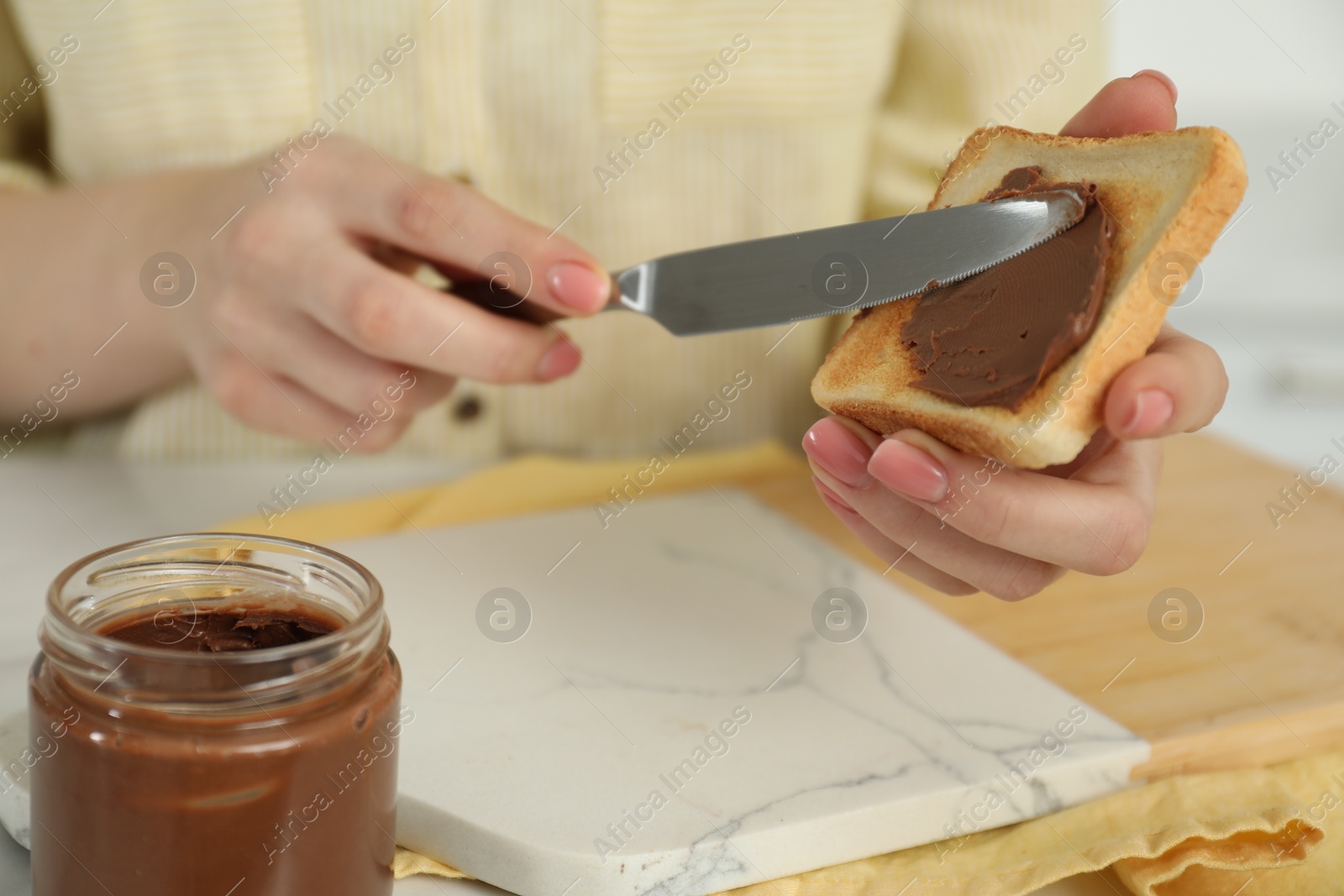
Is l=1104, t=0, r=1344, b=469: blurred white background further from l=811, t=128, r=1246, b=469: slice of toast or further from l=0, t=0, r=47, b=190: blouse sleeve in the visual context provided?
l=0, t=0, r=47, b=190: blouse sleeve

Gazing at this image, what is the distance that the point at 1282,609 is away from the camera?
1307mm

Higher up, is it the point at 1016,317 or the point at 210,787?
the point at 1016,317

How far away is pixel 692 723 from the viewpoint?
3.36 feet

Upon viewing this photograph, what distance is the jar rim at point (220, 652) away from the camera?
62 cm

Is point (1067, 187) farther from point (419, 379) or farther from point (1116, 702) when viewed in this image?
point (419, 379)

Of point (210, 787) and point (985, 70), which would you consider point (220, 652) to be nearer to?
point (210, 787)

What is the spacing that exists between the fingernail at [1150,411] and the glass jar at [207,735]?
1.85 ft

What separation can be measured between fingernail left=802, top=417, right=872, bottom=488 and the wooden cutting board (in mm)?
374

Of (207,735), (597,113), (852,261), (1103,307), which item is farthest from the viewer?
(597,113)

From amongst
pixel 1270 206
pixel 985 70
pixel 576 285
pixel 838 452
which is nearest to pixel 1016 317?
pixel 838 452

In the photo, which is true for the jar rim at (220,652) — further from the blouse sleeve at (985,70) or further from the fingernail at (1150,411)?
the blouse sleeve at (985,70)

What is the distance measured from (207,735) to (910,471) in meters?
0.55

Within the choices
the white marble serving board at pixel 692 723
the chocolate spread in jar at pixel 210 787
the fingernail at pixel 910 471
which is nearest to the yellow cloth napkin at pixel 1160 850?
the white marble serving board at pixel 692 723

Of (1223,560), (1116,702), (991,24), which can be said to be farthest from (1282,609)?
(991,24)
